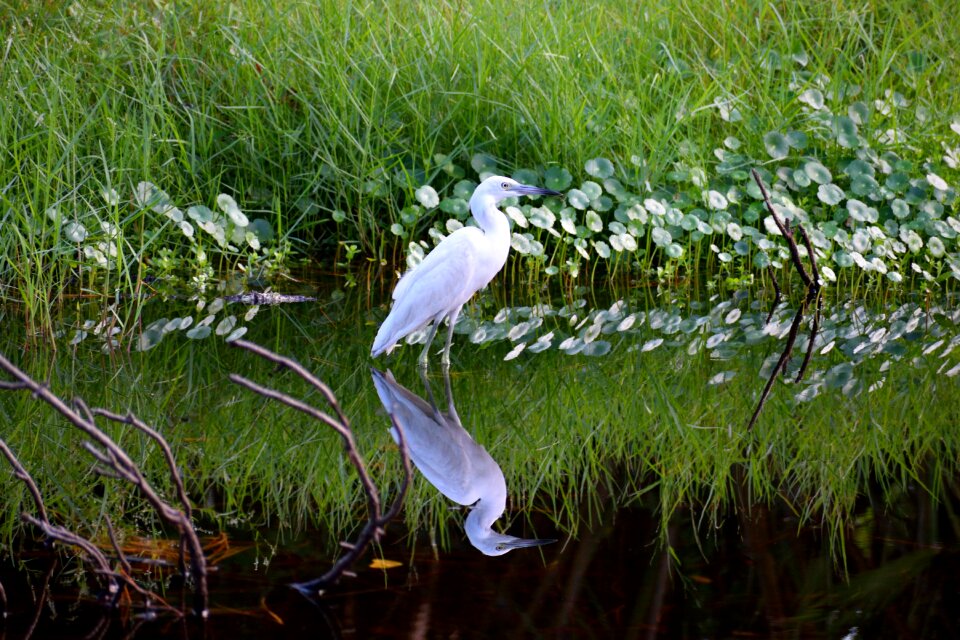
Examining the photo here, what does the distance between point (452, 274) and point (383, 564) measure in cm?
211

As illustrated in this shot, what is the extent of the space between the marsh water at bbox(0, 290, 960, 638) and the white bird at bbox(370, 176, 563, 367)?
194mm

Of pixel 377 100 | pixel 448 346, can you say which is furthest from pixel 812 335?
pixel 377 100

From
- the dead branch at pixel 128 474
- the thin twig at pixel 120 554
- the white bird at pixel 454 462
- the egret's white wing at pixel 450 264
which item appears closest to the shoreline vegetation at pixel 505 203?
the white bird at pixel 454 462

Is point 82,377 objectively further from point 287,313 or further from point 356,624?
point 356,624

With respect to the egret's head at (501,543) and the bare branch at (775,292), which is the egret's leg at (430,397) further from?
the bare branch at (775,292)

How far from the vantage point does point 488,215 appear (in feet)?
16.4

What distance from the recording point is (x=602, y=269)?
6934mm

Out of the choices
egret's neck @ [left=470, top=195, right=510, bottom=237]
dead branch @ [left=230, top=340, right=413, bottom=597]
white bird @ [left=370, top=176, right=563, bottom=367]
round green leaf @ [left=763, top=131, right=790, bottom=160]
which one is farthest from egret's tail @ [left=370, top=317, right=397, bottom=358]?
round green leaf @ [left=763, top=131, right=790, bottom=160]

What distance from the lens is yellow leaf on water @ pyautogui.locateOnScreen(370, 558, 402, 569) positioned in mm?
2820

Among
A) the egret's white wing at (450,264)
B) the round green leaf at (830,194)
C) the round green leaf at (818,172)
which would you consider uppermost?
the egret's white wing at (450,264)

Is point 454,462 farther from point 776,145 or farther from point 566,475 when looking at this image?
point 776,145

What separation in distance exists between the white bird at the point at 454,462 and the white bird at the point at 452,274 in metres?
0.25

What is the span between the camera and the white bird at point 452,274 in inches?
188

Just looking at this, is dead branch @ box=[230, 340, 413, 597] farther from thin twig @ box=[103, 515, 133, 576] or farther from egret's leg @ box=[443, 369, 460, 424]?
egret's leg @ box=[443, 369, 460, 424]
